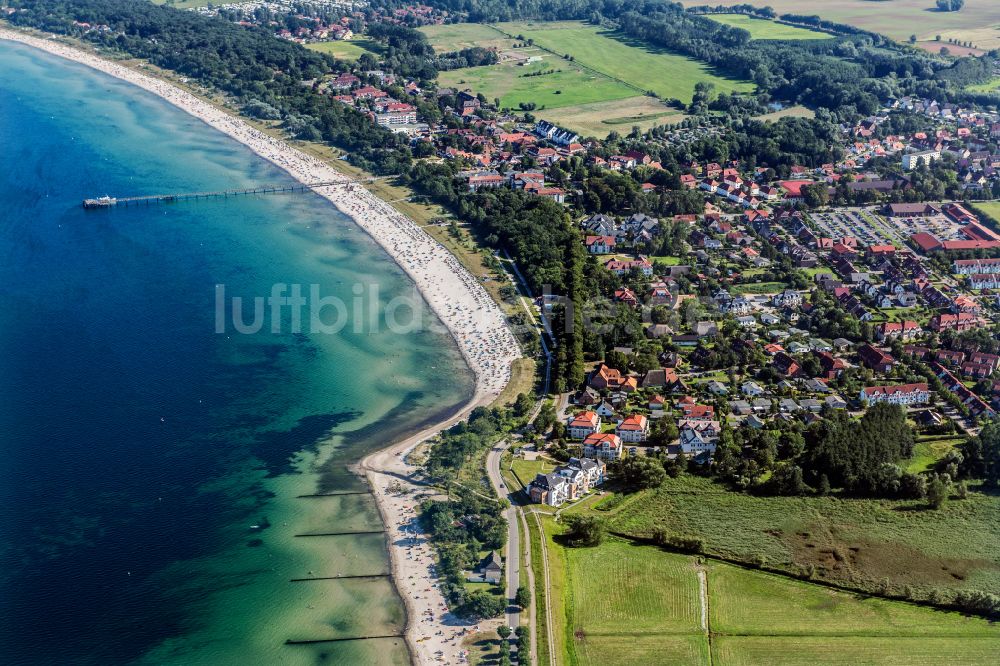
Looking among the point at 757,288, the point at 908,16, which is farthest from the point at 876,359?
the point at 908,16

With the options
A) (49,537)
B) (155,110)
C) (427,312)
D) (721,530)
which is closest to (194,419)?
(49,537)

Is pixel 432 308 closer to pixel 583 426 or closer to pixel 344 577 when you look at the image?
pixel 583 426

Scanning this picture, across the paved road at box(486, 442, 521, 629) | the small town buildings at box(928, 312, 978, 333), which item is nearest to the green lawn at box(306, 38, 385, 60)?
the small town buildings at box(928, 312, 978, 333)

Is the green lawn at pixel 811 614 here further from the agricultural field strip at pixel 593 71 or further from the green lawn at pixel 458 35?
the green lawn at pixel 458 35

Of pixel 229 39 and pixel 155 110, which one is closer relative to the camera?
pixel 155 110

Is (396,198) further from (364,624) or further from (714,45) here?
(714,45)
